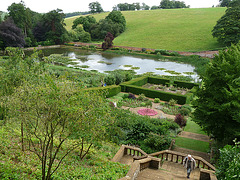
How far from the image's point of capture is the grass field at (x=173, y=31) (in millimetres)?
59794

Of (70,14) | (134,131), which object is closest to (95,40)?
(134,131)

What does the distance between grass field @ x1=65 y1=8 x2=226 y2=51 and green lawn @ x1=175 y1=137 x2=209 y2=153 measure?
47160mm

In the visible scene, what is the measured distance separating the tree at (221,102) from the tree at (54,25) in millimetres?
64468

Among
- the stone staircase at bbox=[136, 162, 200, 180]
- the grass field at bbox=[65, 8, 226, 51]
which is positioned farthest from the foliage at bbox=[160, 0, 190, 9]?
the stone staircase at bbox=[136, 162, 200, 180]

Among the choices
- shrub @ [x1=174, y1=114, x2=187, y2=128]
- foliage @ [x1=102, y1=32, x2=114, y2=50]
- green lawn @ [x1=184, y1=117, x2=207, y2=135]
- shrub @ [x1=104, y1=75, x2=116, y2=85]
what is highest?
foliage @ [x1=102, y1=32, x2=114, y2=50]

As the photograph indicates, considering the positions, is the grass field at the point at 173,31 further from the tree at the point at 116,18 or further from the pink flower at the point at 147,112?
the pink flower at the point at 147,112

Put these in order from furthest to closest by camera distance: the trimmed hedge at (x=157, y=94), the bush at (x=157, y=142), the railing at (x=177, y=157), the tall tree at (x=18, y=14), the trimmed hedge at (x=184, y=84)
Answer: the tall tree at (x=18, y=14) < the trimmed hedge at (x=184, y=84) < the trimmed hedge at (x=157, y=94) < the bush at (x=157, y=142) < the railing at (x=177, y=157)

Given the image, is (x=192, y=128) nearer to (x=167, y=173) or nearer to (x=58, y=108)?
(x=167, y=173)

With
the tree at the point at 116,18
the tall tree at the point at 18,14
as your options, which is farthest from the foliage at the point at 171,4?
the tall tree at the point at 18,14

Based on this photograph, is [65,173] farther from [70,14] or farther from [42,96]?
[70,14]

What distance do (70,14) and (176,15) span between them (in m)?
139

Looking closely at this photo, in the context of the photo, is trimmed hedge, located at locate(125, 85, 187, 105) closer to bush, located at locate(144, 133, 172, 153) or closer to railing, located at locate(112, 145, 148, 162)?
bush, located at locate(144, 133, 172, 153)

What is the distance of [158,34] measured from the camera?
70.0m

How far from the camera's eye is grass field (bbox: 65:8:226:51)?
59.8 meters
